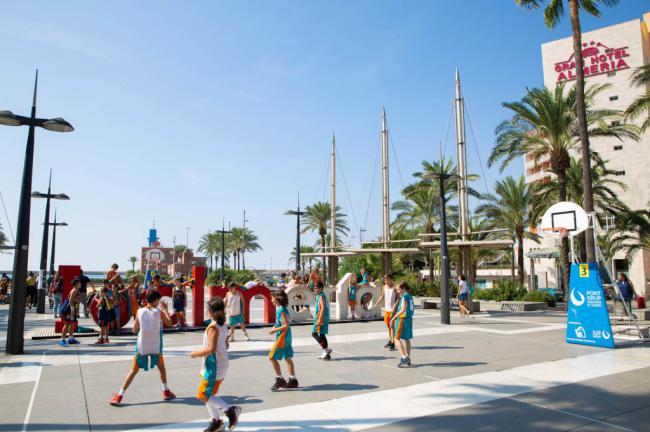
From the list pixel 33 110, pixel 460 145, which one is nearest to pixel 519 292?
pixel 460 145

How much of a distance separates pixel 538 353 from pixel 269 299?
899cm

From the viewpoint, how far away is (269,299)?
53.1 feet

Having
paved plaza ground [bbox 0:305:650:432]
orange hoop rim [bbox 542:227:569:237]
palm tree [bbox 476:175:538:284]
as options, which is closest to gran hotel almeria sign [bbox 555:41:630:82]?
palm tree [bbox 476:175:538:284]

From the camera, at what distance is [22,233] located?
35.0ft

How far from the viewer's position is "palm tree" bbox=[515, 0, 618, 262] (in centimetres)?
1567

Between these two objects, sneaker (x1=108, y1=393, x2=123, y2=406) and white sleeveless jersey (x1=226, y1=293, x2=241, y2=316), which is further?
white sleeveless jersey (x1=226, y1=293, x2=241, y2=316)

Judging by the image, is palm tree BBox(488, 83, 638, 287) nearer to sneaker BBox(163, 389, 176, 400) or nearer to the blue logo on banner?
the blue logo on banner

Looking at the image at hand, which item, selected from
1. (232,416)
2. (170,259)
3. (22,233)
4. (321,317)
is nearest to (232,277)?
(22,233)

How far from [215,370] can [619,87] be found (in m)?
57.5

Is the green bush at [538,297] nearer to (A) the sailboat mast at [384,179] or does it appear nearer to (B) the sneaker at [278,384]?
(A) the sailboat mast at [384,179]

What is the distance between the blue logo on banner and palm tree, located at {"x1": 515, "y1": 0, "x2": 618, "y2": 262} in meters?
3.59

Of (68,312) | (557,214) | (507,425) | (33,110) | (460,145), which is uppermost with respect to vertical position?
(460,145)

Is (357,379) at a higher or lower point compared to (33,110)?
lower

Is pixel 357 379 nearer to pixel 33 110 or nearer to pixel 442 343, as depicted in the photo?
pixel 442 343
